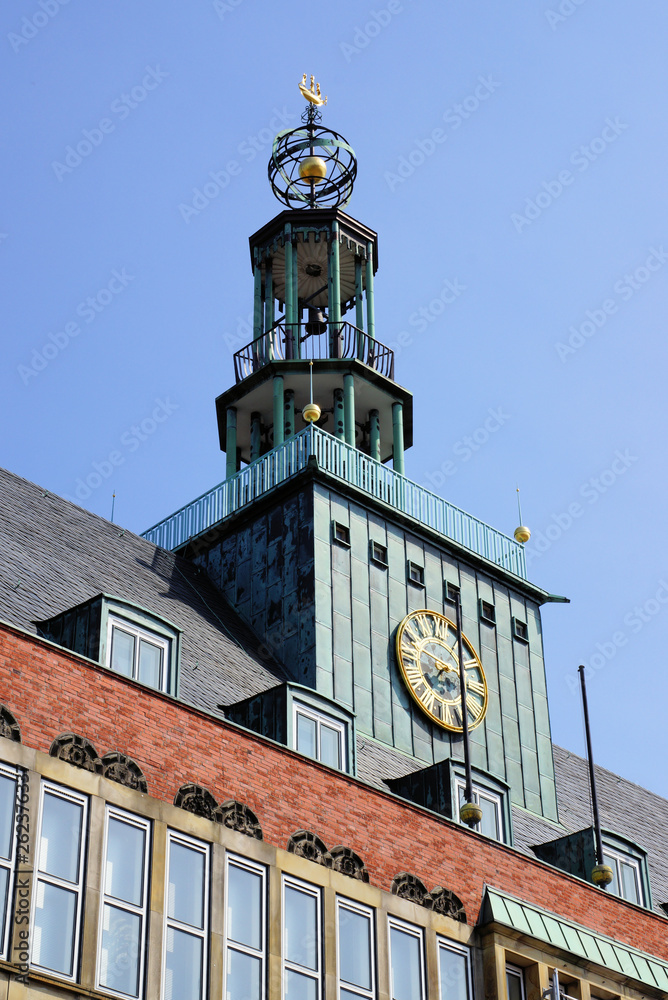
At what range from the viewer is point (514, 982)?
102 ft

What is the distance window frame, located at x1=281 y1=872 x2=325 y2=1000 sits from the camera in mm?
27406

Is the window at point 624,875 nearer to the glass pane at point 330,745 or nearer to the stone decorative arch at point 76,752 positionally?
the glass pane at point 330,745

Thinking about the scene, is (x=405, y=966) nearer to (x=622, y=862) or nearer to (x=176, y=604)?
(x=622, y=862)

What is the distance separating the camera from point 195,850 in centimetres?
2736

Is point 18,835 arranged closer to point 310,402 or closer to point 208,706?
point 208,706

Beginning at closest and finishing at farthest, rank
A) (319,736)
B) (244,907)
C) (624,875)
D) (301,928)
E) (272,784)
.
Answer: (244,907) < (301,928) < (272,784) < (319,736) < (624,875)

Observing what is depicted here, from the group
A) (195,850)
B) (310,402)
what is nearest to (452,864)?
(195,850)

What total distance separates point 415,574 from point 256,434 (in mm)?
7558

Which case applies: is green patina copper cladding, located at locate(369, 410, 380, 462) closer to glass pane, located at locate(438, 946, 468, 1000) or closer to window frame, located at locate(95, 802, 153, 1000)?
glass pane, located at locate(438, 946, 468, 1000)

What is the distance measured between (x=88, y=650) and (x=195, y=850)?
434 centimetres

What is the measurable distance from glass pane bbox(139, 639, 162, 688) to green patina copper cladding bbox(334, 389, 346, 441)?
14.9 m

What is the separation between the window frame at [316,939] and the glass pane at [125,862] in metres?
2.74

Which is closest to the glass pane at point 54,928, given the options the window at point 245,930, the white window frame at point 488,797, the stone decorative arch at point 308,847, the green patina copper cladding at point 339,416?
the window at point 245,930

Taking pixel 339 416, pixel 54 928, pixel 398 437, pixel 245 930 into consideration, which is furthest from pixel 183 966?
pixel 398 437
